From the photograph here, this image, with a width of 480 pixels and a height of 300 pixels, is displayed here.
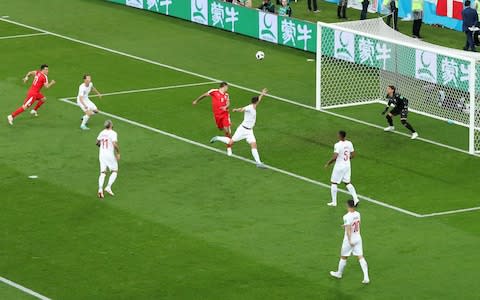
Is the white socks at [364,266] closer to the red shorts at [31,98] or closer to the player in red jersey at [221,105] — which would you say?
the player in red jersey at [221,105]

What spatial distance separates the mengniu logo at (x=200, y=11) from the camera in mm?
60094

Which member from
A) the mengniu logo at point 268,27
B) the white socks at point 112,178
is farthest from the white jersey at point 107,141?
the mengniu logo at point 268,27

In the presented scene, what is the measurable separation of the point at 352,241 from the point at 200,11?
31086 millimetres

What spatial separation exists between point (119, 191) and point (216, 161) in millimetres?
4089

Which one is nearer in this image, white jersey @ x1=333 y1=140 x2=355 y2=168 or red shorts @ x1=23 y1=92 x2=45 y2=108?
white jersey @ x1=333 y1=140 x2=355 y2=168

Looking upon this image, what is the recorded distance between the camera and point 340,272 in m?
31.2

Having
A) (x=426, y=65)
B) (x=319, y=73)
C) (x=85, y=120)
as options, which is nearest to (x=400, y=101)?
(x=426, y=65)

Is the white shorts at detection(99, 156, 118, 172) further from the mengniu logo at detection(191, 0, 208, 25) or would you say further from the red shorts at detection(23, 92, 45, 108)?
the mengniu logo at detection(191, 0, 208, 25)

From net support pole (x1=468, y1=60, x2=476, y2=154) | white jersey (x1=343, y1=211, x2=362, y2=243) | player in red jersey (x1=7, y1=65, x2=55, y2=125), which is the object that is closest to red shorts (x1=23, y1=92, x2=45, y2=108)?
A: player in red jersey (x1=7, y1=65, x2=55, y2=125)

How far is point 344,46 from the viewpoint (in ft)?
167

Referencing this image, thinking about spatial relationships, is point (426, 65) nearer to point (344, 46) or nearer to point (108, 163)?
point (344, 46)

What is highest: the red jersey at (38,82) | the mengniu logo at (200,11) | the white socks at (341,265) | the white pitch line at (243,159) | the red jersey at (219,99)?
the white socks at (341,265)

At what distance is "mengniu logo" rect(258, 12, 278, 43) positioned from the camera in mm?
56844

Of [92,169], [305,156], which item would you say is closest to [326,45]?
[305,156]
